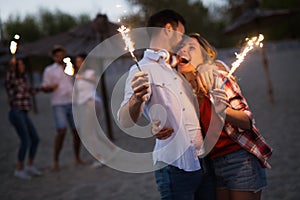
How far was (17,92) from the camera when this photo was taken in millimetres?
4938

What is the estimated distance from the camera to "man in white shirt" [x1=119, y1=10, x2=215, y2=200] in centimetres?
178

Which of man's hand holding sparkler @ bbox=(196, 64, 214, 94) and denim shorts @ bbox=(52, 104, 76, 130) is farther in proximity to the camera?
denim shorts @ bbox=(52, 104, 76, 130)

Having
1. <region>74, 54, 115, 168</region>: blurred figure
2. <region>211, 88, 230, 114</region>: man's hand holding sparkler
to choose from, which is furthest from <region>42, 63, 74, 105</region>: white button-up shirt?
<region>211, 88, 230, 114</region>: man's hand holding sparkler

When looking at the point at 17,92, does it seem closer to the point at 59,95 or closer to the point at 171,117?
the point at 59,95

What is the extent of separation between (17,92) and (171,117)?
368 centimetres

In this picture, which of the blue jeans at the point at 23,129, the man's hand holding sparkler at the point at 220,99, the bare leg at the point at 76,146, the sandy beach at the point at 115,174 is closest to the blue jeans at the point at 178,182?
the man's hand holding sparkler at the point at 220,99

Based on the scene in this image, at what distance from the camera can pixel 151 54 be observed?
1.83 metres

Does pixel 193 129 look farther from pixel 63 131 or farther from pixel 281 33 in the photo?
pixel 281 33

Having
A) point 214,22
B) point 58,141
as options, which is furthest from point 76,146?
point 214,22

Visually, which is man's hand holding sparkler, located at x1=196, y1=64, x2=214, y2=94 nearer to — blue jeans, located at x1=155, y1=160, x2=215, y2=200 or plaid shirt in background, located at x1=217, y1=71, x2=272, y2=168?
plaid shirt in background, located at x1=217, y1=71, x2=272, y2=168

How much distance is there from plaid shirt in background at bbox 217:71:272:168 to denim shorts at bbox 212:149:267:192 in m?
0.04

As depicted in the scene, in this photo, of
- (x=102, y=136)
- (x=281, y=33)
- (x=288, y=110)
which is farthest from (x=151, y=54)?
(x=281, y=33)

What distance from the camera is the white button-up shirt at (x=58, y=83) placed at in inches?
207

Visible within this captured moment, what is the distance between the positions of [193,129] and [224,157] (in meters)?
0.23
